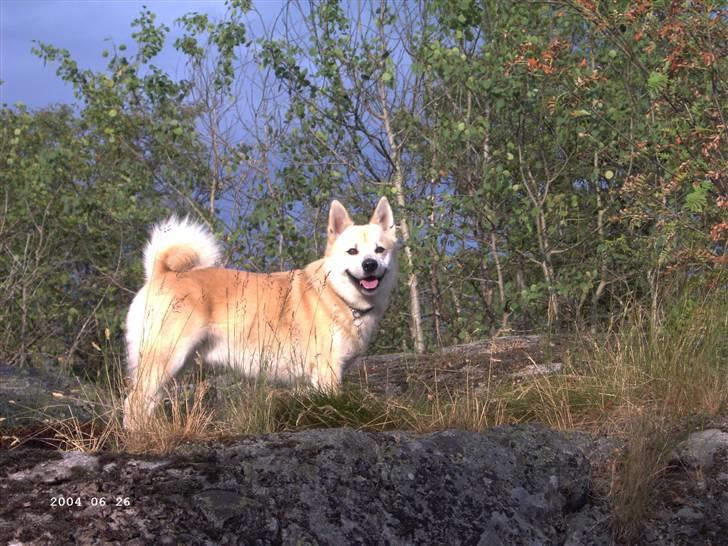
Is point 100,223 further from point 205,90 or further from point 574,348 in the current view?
point 574,348

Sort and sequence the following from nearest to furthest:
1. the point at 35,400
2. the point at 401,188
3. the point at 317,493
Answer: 1. the point at 317,493
2. the point at 35,400
3. the point at 401,188

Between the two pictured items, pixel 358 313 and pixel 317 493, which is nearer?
pixel 317 493

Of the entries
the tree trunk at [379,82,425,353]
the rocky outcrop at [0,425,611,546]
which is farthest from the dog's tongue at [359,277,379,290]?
the tree trunk at [379,82,425,353]

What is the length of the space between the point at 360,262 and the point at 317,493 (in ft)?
9.87

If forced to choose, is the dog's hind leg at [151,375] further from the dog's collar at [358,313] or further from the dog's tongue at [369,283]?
the dog's tongue at [369,283]

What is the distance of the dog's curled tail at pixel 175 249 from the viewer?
6.04 meters

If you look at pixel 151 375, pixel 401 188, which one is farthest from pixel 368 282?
pixel 401 188

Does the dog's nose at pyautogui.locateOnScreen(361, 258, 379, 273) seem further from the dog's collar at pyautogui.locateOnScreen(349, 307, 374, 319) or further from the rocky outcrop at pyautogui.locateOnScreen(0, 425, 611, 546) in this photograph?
the rocky outcrop at pyautogui.locateOnScreen(0, 425, 611, 546)

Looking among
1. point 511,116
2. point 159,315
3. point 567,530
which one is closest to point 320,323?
point 159,315

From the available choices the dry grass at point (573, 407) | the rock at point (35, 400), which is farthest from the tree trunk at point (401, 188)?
the dry grass at point (573, 407)

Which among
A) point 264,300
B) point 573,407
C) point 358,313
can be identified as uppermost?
point 264,300

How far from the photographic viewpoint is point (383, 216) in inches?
253

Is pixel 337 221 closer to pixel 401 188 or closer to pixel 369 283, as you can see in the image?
pixel 369 283

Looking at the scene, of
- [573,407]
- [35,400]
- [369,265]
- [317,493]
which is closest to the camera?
[317,493]
